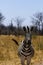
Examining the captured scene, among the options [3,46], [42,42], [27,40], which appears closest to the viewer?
[27,40]

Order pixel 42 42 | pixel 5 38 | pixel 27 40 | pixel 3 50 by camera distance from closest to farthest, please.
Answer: pixel 27 40, pixel 3 50, pixel 5 38, pixel 42 42

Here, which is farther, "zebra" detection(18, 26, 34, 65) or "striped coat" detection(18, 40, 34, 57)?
"striped coat" detection(18, 40, 34, 57)

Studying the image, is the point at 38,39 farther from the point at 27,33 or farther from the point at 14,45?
the point at 27,33

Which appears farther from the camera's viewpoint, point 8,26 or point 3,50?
point 8,26

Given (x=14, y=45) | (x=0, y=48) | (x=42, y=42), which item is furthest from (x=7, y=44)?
(x=42, y=42)

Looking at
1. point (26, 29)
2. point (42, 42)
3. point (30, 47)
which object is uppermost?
point (26, 29)

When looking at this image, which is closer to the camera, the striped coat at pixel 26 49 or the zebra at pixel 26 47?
the zebra at pixel 26 47

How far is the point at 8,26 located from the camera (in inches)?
2756

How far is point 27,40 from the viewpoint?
10711 mm

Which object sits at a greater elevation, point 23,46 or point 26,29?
point 26,29

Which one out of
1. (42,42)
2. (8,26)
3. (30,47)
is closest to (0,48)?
(42,42)

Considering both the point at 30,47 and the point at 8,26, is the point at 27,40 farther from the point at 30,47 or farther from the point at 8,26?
the point at 8,26

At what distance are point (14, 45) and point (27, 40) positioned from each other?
20.9 m

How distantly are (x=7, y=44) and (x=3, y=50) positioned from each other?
12.4 ft
